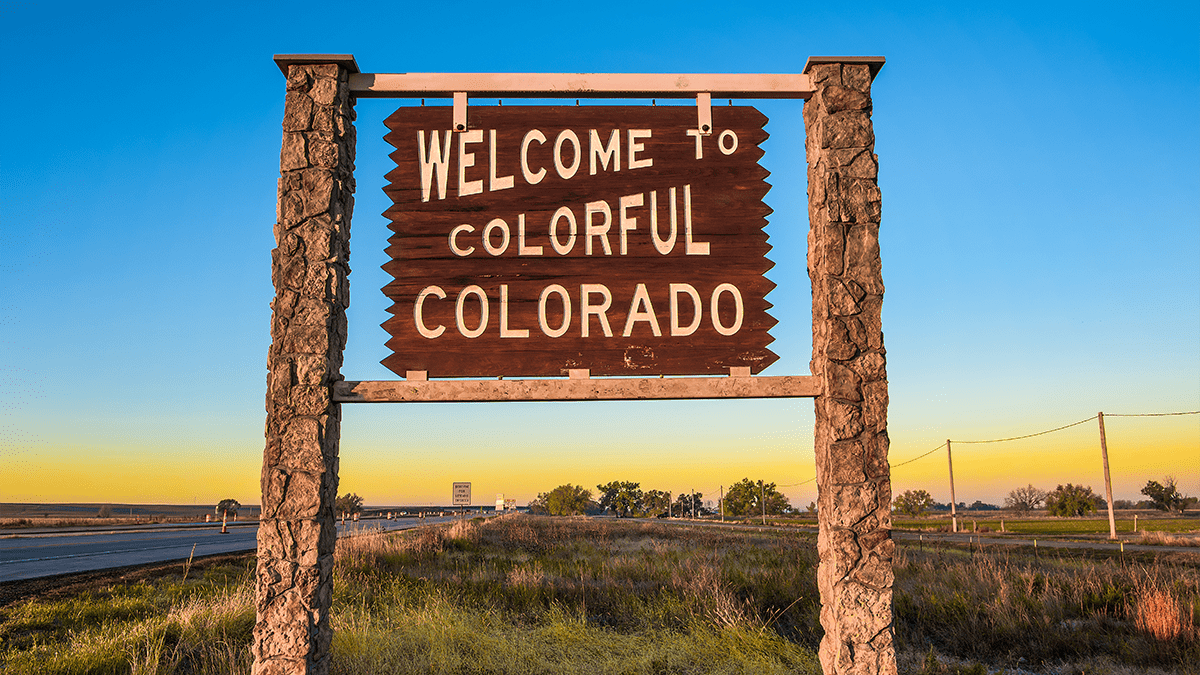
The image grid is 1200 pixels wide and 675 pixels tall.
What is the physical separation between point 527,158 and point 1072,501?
79.7m

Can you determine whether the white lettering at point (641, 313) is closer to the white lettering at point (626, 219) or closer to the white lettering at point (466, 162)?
the white lettering at point (626, 219)

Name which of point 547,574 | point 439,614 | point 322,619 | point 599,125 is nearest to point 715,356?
point 599,125

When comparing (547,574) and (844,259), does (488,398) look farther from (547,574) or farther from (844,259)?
(547,574)

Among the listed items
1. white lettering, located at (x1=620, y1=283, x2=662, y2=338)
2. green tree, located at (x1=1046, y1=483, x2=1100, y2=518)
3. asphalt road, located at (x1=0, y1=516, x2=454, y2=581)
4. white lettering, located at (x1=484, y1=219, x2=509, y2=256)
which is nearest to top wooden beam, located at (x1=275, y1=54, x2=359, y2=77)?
white lettering, located at (x1=484, y1=219, x2=509, y2=256)

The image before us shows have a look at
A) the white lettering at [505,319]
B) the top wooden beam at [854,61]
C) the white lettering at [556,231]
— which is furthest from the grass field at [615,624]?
the top wooden beam at [854,61]

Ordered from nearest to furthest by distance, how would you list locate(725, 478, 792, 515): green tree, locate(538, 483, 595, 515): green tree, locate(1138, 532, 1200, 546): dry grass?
locate(1138, 532, 1200, 546): dry grass, locate(725, 478, 792, 515): green tree, locate(538, 483, 595, 515): green tree

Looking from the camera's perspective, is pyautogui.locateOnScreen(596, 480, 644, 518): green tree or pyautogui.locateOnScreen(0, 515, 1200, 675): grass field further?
pyautogui.locateOnScreen(596, 480, 644, 518): green tree

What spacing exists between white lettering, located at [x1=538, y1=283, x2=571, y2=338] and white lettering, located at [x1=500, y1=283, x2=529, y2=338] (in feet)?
0.43

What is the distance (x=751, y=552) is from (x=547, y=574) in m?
8.99

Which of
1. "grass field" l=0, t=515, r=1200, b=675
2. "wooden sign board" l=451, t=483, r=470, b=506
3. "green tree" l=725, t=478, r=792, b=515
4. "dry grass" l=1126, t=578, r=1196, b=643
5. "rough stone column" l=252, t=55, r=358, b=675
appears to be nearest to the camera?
"rough stone column" l=252, t=55, r=358, b=675

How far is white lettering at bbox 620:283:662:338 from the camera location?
4438 mm

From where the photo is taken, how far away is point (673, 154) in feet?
15.2

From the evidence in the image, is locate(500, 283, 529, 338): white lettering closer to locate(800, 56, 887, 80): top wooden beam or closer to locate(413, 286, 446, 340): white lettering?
locate(413, 286, 446, 340): white lettering

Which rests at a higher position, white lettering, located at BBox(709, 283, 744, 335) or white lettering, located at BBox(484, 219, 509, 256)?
white lettering, located at BBox(484, 219, 509, 256)
